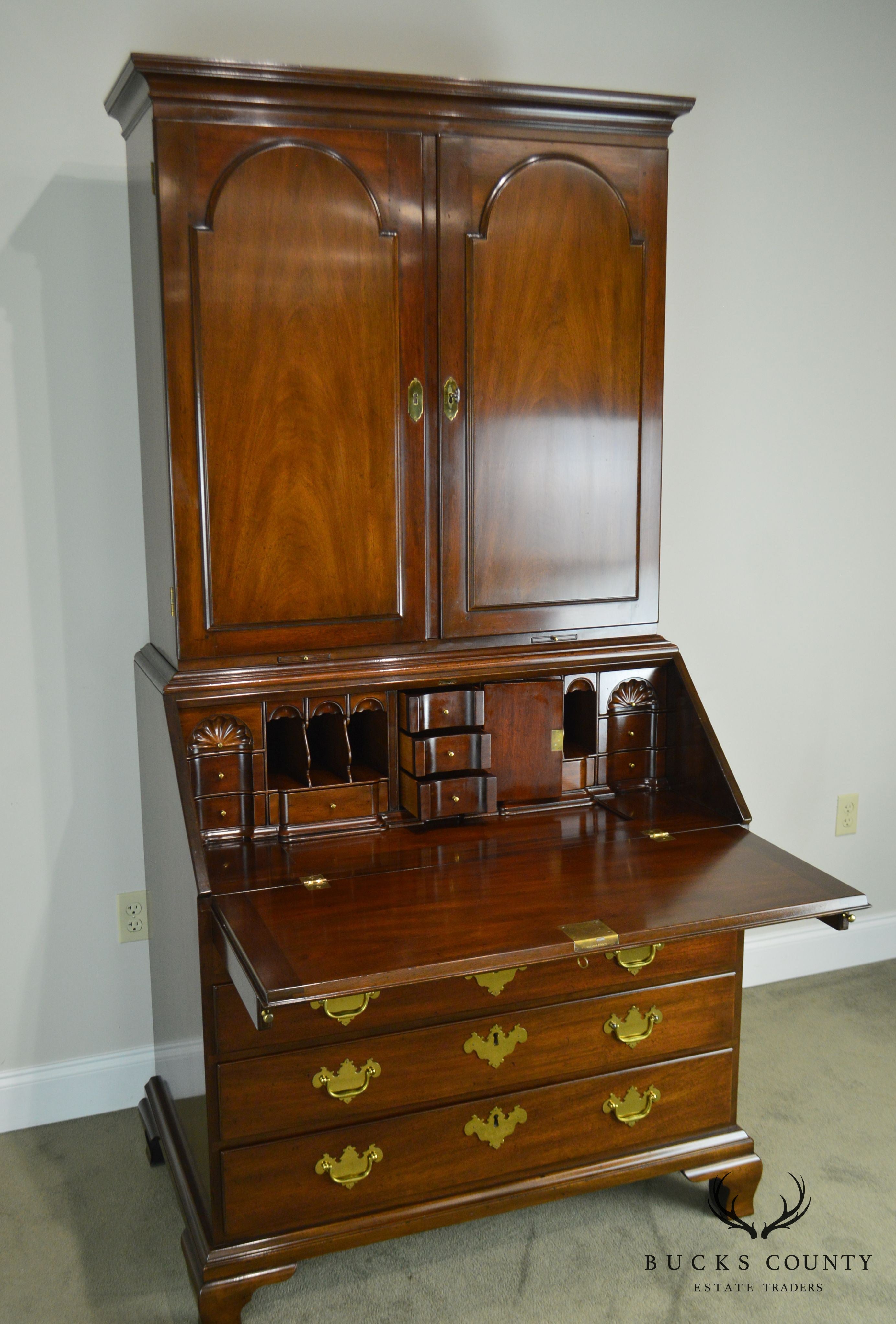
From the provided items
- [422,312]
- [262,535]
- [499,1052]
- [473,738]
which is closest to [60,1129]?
[499,1052]

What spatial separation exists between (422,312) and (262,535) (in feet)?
1.46

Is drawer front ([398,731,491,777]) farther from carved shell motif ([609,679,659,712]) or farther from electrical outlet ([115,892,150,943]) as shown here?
electrical outlet ([115,892,150,943])

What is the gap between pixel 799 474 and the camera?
8.85 ft

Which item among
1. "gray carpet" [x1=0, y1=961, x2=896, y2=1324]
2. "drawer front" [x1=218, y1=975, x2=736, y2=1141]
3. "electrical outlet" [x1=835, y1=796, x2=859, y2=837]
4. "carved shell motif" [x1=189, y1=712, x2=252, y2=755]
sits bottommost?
"gray carpet" [x1=0, y1=961, x2=896, y2=1324]

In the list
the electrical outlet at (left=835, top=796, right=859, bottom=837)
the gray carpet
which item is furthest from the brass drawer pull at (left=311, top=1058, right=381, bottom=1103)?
the electrical outlet at (left=835, top=796, right=859, bottom=837)

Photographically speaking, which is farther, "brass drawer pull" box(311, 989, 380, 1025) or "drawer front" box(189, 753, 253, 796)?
"drawer front" box(189, 753, 253, 796)

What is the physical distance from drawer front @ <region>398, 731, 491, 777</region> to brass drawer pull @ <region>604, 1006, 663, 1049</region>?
0.48m

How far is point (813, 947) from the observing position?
9.52 ft

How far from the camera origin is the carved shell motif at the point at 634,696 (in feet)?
6.97

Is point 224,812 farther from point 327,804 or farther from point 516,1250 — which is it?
point 516,1250

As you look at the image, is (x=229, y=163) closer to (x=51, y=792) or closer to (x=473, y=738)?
(x=473, y=738)

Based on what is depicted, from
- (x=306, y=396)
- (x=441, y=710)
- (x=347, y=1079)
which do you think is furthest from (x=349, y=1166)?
(x=306, y=396)

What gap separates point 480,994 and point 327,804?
1.33ft

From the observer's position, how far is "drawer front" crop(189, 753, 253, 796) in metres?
1.85
